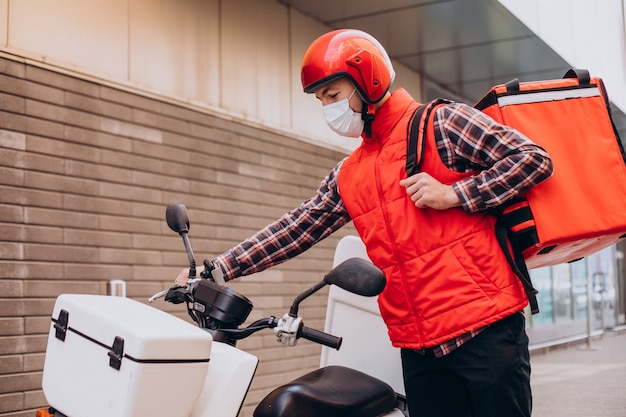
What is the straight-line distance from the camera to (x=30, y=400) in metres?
5.14

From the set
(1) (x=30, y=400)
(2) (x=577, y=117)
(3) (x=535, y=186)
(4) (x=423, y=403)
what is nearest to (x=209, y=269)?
(4) (x=423, y=403)

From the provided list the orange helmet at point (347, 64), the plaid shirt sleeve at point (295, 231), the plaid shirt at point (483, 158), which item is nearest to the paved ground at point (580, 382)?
the plaid shirt sleeve at point (295, 231)

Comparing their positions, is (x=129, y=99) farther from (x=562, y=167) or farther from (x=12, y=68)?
(x=562, y=167)

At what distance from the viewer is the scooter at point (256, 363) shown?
1.90 m

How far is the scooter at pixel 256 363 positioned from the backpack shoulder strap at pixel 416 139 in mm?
476

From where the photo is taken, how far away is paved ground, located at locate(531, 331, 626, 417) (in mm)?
7377

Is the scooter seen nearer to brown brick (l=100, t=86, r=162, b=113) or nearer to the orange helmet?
the orange helmet

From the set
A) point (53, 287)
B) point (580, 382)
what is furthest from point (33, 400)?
point (580, 382)

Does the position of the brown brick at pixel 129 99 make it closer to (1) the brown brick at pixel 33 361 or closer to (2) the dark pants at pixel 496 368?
(1) the brown brick at pixel 33 361

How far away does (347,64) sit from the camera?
2486mm

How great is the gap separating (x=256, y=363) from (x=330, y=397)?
1.01ft

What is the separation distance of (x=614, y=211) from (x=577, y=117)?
1.09 ft

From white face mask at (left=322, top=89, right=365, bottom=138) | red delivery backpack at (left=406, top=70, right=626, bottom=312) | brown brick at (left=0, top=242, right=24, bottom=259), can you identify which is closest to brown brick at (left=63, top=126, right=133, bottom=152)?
brown brick at (left=0, top=242, right=24, bottom=259)

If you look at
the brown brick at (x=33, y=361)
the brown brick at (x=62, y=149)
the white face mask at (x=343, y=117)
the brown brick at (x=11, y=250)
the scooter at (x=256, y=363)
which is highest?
the brown brick at (x=62, y=149)
